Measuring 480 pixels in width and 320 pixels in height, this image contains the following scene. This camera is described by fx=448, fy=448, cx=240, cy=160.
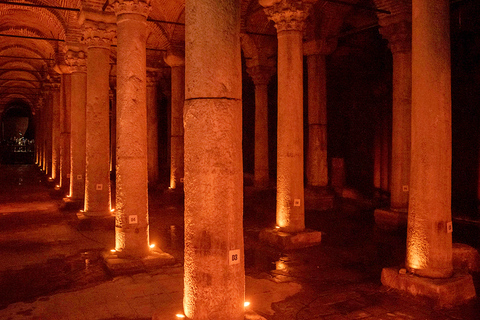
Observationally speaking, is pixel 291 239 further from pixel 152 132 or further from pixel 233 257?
pixel 152 132

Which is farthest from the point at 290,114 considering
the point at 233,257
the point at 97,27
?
the point at 233,257

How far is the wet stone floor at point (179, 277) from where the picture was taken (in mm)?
5270

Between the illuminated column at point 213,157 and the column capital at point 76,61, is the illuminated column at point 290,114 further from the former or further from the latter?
the column capital at point 76,61

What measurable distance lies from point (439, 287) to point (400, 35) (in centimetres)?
656

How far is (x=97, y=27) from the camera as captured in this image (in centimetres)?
952

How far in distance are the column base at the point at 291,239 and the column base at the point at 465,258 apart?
2.60 meters

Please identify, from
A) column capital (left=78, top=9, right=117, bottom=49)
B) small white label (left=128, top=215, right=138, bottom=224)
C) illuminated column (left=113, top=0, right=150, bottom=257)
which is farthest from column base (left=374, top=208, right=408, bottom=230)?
column capital (left=78, top=9, right=117, bottom=49)

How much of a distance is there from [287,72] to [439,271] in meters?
4.51

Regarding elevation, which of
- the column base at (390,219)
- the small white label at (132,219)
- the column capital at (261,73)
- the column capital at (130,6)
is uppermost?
the column capital at (261,73)

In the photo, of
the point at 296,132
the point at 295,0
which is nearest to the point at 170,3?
the point at 295,0

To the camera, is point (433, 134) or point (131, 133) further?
point (131, 133)

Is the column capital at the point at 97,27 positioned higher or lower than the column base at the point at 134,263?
higher

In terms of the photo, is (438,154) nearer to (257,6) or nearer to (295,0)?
(295,0)

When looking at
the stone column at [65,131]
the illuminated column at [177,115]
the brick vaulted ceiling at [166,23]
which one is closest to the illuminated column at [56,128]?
the brick vaulted ceiling at [166,23]
